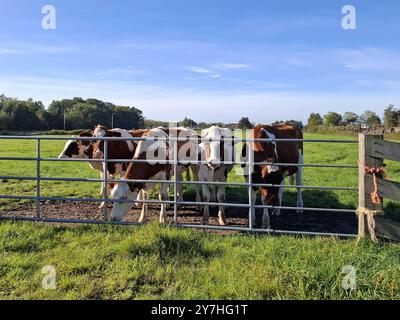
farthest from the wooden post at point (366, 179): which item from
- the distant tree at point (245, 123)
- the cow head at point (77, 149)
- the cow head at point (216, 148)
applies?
the cow head at point (77, 149)

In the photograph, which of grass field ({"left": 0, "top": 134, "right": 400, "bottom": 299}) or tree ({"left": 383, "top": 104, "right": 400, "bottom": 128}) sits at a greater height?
tree ({"left": 383, "top": 104, "right": 400, "bottom": 128})

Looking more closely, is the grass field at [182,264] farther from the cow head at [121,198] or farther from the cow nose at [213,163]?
the cow nose at [213,163]

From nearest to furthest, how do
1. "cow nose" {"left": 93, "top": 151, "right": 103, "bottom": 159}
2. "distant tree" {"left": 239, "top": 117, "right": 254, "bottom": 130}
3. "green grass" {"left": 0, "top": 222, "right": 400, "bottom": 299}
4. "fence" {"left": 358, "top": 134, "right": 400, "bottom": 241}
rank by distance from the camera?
"green grass" {"left": 0, "top": 222, "right": 400, "bottom": 299} → "fence" {"left": 358, "top": 134, "right": 400, "bottom": 241} → "cow nose" {"left": 93, "top": 151, "right": 103, "bottom": 159} → "distant tree" {"left": 239, "top": 117, "right": 254, "bottom": 130}

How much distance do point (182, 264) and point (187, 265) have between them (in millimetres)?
67

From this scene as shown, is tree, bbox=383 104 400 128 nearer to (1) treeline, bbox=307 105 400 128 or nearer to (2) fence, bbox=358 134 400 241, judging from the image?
(1) treeline, bbox=307 105 400 128

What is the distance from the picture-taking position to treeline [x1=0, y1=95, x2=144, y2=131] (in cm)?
6712

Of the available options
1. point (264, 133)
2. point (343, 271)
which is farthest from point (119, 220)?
point (343, 271)

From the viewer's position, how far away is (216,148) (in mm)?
6758

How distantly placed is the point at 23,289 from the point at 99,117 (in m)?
65.7

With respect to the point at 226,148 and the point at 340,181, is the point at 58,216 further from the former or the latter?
the point at 340,181

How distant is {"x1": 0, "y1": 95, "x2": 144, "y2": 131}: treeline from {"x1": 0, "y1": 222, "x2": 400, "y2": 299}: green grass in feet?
196

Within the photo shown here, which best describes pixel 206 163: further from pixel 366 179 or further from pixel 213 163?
pixel 366 179

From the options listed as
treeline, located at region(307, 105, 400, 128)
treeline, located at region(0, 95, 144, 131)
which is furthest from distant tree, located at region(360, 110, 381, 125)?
treeline, located at region(0, 95, 144, 131)

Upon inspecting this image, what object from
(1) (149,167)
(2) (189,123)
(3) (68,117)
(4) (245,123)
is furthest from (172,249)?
(3) (68,117)
